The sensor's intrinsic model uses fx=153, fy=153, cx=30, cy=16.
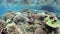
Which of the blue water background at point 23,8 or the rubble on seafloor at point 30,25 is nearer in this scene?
the rubble on seafloor at point 30,25

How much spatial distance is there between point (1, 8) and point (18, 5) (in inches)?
15.9

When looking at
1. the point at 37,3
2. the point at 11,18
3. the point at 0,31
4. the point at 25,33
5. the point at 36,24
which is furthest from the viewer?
the point at 37,3

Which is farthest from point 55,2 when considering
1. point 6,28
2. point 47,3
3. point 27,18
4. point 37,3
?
point 6,28

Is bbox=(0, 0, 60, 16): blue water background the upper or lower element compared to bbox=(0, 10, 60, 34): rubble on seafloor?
upper

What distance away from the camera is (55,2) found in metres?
3.59

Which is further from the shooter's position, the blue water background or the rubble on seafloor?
the blue water background

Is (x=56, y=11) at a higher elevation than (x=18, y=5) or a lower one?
lower

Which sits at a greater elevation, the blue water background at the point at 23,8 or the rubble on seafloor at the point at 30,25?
the blue water background at the point at 23,8

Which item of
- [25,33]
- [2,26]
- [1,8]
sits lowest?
[25,33]

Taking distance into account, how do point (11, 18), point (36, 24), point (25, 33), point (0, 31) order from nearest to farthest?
point (0, 31), point (25, 33), point (36, 24), point (11, 18)

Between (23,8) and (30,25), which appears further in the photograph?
(23,8)

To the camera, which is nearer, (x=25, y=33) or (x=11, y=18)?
(x=25, y=33)

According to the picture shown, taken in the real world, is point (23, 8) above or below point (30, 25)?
above

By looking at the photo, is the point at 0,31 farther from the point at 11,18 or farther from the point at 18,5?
the point at 18,5
